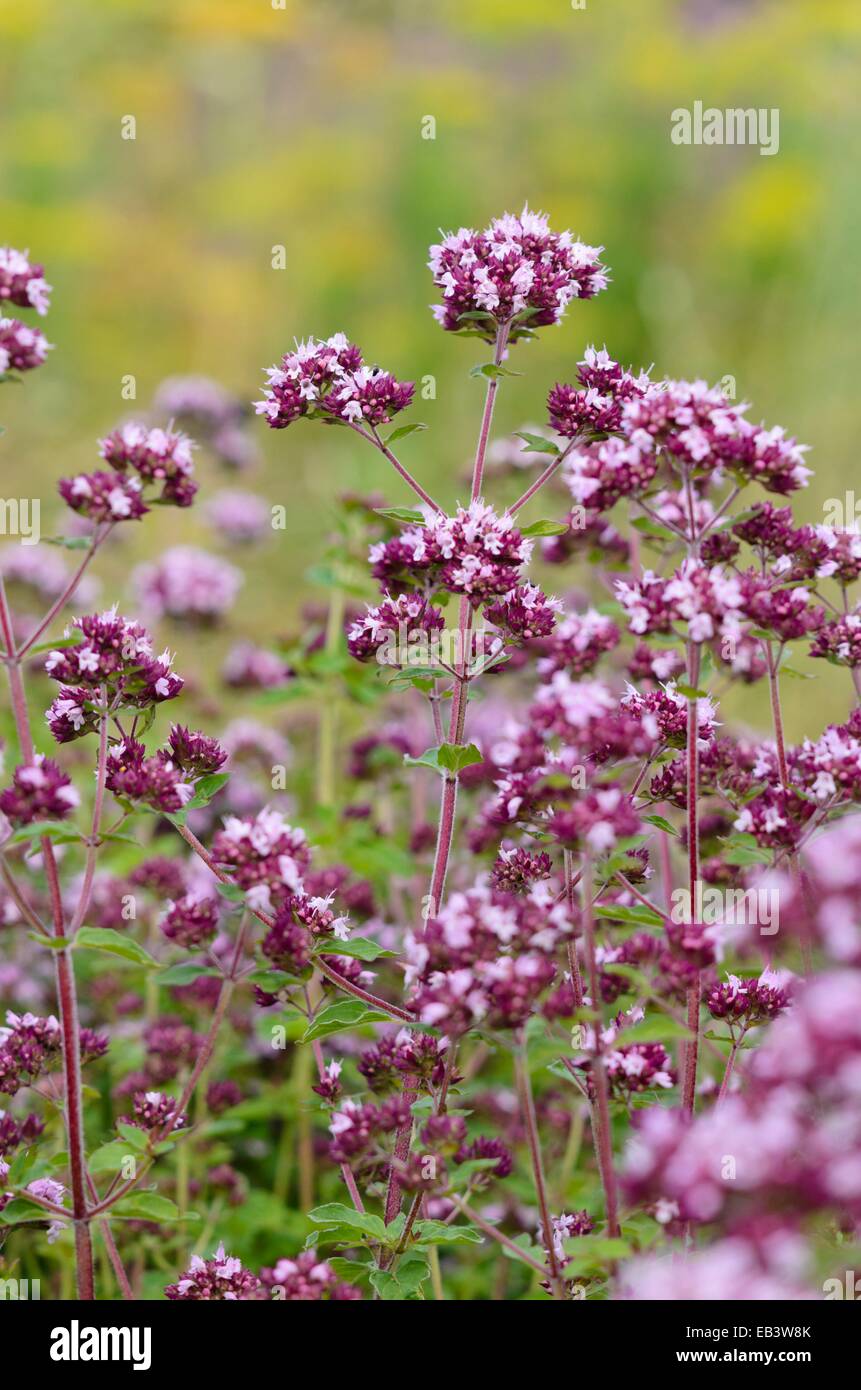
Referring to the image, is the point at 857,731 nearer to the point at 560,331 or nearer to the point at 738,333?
the point at 738,333

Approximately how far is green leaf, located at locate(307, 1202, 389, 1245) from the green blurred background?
17.8 ft

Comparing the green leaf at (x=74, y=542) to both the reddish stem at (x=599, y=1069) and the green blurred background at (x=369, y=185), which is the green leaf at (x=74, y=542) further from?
the green blurred background at (x=369, y=185)

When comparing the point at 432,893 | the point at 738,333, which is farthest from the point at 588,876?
the point at 738,333

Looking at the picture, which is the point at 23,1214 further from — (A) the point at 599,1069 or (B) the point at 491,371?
(B) the point at 491,371

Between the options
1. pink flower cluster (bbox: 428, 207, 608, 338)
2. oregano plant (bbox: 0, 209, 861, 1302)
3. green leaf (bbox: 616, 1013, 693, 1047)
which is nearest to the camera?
oregano plant (bbox: 0, 209, 861, 1302)

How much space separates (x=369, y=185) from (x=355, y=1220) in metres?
11.9

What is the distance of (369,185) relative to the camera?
12.4 meters

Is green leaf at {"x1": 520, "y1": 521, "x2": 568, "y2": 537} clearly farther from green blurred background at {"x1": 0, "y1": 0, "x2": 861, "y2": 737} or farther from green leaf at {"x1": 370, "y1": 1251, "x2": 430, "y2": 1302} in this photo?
green blurred background at {"x1": 0, "y1": 0, "x2": 861, "y2": 737}

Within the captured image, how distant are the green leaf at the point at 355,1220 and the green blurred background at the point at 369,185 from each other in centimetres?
542

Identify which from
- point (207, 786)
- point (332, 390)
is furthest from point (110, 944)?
point (332, 390)

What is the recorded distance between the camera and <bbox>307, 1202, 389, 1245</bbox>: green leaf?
6.17ft

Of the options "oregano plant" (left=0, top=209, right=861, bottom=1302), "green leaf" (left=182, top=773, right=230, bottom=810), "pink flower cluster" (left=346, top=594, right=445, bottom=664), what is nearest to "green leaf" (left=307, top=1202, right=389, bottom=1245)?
"oregano plant" (left=0, top=209, right=861, bottom=1302)

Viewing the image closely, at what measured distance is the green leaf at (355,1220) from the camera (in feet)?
6.17
